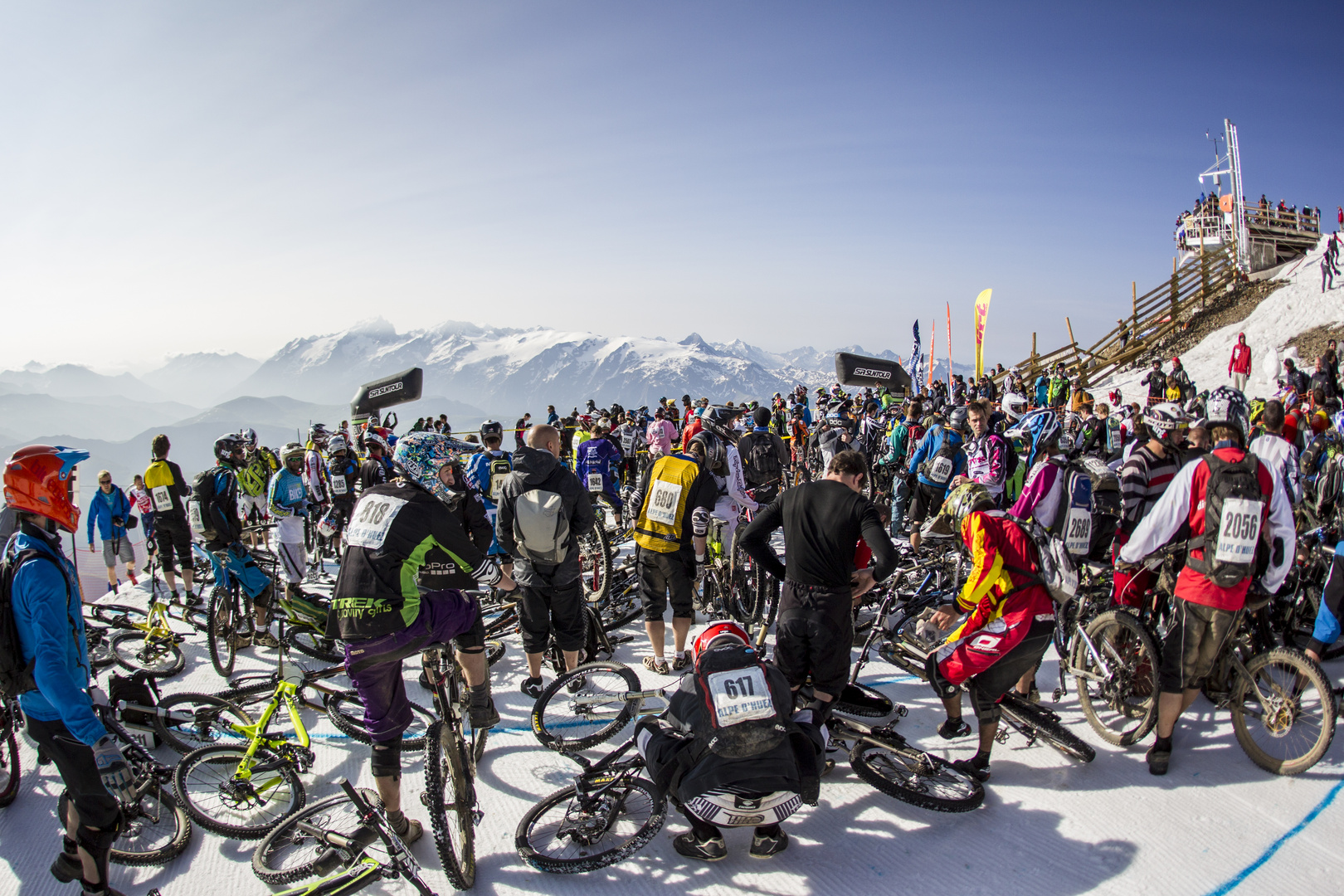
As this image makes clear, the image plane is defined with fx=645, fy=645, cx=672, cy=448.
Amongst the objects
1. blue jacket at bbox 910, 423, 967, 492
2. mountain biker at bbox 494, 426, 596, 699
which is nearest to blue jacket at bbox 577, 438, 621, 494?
mountain biker at bbox 494, 426, 596, 699

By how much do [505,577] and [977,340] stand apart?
69.3 feet

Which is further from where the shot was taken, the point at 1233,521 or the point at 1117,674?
the point at 1117,674

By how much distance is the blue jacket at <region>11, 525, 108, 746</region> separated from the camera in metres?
2.68

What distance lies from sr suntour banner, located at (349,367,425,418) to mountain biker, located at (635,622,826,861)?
32.0ft

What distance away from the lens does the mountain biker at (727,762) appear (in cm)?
305

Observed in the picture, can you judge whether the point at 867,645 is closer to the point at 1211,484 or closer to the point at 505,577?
the point at 1211,484

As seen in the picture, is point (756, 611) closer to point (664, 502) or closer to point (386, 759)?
point (664, 502)

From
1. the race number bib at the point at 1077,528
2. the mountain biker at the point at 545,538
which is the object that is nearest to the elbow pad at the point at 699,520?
the mountain biker at the point at 545,538

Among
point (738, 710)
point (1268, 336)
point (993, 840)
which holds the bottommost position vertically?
point (993, 840)

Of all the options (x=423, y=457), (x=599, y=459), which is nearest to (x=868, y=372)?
(x=599, y=459)

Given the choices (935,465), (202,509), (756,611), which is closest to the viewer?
(202,509)

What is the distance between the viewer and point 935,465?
8125 mm

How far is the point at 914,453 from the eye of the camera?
8594mm

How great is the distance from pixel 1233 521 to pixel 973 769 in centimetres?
202
